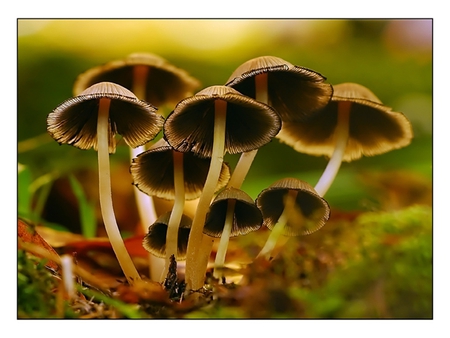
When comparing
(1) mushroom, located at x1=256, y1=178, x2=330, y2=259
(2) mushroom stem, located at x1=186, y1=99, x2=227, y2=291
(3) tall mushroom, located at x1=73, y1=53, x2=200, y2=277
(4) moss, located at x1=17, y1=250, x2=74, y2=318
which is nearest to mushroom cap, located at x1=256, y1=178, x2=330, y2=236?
(1) mushroom, located at x1=256, y1=178, x2=330, y2=259

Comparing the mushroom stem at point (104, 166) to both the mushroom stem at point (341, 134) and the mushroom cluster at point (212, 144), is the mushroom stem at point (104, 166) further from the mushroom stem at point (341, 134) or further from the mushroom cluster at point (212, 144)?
the mushroom stem at point (341, 134)

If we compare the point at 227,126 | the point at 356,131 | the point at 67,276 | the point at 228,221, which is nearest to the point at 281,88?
the point at 227,126

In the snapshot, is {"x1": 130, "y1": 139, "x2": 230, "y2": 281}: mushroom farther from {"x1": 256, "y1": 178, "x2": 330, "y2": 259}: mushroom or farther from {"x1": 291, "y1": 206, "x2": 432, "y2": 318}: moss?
{"x1": 291, "y1": 206, "x2": 432, "y2": 318}: moss

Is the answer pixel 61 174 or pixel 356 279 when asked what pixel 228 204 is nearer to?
pixel 356 279

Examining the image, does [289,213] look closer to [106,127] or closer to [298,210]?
[298,210]
